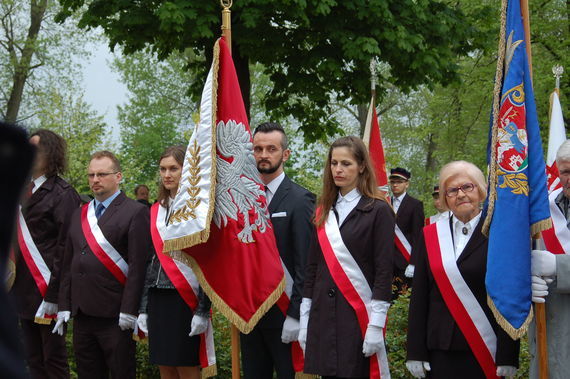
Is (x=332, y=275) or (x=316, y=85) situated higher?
(x=316, y=85)

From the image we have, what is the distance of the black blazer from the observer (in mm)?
4996

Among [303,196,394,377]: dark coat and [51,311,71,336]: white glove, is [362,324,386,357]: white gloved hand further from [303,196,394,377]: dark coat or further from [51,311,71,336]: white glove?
[51,311,71,336]: white glove

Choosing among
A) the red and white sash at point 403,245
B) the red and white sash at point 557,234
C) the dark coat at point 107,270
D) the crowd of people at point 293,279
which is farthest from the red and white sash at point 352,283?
the red and white sash at point 403,245

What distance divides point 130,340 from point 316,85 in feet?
28.4

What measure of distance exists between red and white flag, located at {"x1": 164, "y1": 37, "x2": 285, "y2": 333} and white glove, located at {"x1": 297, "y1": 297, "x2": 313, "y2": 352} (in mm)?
280

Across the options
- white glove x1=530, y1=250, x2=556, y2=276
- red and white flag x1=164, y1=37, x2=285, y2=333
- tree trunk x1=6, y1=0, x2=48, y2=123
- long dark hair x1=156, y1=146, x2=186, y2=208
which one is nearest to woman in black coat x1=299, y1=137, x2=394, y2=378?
red and white flag x1=164, y1=37, x2=285, y2=333

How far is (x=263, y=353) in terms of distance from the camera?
508 centimetres

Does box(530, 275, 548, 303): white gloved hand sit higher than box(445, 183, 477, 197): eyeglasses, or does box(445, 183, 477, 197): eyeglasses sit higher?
box(445, 183, 477, 197): eyeglasses

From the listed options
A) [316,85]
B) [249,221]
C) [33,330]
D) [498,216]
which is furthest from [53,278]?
[316,85]

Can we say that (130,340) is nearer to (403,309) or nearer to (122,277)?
(122,277)

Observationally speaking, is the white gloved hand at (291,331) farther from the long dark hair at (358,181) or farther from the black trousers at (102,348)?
the black trousers at (102,348)

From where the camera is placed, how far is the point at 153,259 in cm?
553

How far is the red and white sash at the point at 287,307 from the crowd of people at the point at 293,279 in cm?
1

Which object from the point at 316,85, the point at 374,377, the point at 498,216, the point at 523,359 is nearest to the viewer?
the point at 498,216
